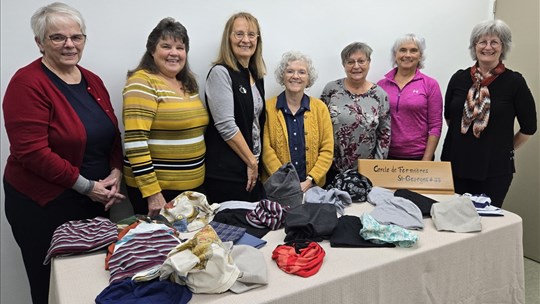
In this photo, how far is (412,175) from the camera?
6.63ft

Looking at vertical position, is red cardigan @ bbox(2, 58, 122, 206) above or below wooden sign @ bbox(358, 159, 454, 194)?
above

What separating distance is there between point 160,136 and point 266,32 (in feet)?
3.44

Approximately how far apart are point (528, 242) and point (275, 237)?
98.6 inches

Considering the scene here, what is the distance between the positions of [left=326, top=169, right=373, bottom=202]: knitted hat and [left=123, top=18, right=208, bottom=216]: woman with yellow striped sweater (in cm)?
71

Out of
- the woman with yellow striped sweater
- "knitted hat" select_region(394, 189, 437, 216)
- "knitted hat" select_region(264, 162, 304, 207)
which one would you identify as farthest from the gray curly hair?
"knitted hat" select_region(394, 189, 437, 216)

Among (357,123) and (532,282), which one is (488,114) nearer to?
(357,123)

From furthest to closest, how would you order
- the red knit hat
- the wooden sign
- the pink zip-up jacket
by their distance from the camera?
the pink zip-up jacket < the wooden sign < the red knit hat

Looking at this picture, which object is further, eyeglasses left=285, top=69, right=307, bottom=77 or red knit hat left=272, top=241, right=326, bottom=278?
eyeglasses left=285, top=69, right=307, bottom=77

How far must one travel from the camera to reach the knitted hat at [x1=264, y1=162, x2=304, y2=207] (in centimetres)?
176

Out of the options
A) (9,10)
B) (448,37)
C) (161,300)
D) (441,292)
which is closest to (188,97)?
(9,10)

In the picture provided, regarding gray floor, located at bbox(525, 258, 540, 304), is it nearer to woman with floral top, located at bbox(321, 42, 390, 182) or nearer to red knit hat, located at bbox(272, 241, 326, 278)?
woman with floral top, located at bbox(321, 42, 390, 182)

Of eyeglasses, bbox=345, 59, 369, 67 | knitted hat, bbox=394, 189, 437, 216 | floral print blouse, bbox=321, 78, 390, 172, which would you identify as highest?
eyeglasses, bbox=345, 59, 369, 67

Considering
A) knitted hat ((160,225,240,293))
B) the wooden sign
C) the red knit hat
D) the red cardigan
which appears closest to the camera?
knitted hat ((160,225,240,293))

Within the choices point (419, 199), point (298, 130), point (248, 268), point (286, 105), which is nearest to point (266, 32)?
point (286, 105)
